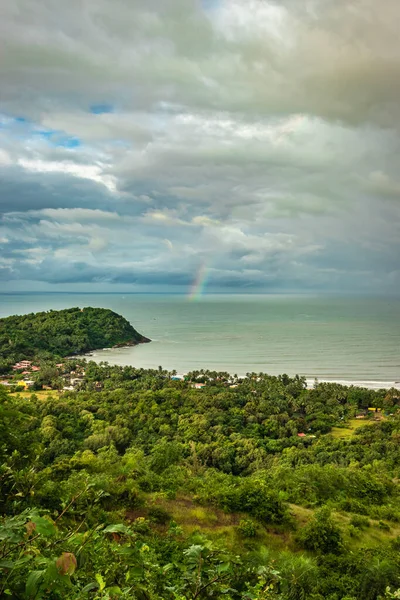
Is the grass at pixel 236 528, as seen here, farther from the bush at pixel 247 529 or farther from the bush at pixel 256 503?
the bush at pixel 256 503

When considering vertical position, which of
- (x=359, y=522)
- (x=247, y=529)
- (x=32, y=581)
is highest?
(x=32, y=581)

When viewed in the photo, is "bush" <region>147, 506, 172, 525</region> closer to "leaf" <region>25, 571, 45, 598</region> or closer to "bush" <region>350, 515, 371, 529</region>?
"bush" <region>350, 515, 371, 529</region>

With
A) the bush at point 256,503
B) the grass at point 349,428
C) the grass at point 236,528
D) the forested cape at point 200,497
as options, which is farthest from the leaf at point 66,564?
the grass at point 349,428

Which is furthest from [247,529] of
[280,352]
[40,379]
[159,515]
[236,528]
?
[280,352]

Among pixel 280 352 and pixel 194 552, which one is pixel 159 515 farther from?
pixel 280 352

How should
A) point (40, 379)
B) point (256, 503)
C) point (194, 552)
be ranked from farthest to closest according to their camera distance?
1. point (40, 379)
2. point (256, 503)
3. point (194, 552)
